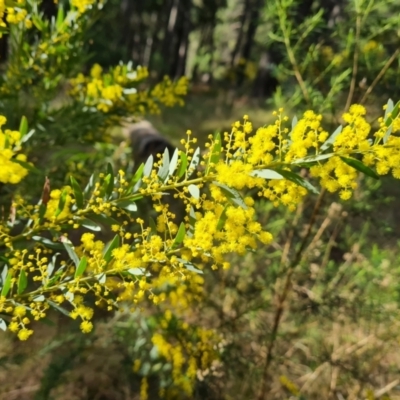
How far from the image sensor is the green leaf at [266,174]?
0.90 metres

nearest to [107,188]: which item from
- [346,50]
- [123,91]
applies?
[123,91]

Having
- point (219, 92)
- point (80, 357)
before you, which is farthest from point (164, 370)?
point (219, 92)

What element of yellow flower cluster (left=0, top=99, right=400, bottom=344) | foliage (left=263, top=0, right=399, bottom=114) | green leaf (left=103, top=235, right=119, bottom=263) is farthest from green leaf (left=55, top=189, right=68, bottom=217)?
foliage (left=263, top=0, right=399, bottom=114)

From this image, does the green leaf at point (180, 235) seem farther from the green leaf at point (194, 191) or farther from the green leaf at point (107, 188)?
the green leaf at point (107, 188)

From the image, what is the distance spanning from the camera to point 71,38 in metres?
1.85

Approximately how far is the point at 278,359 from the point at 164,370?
2.13 feet

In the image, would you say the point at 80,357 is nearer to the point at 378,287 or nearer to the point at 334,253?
the point at 378,287

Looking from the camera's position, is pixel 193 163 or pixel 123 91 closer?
pixel 193 163

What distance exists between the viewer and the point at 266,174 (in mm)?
906

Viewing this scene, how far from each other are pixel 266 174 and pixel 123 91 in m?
1.19

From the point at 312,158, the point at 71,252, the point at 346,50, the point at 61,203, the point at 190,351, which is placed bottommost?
the point at 190,351

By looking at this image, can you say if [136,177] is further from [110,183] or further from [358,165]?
[358,165]

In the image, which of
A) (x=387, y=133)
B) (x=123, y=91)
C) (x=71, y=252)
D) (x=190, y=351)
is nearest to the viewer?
(x=387, y=133)

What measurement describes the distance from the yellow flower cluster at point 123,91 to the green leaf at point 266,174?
112 centimetres
